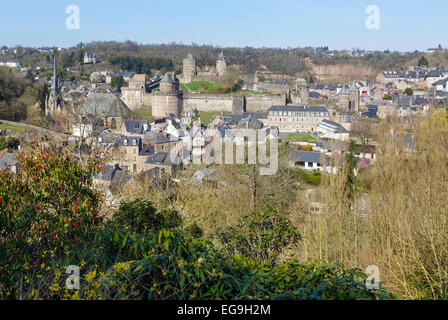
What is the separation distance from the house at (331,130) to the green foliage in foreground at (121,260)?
2555 centimetres

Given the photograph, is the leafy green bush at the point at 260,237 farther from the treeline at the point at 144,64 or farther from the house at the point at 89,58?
the house at the point at 89,58

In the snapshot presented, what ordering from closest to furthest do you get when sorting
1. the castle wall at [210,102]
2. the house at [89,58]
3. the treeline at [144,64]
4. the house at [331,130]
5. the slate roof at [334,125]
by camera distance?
the house at [331,130], the slate roof at [334,125], the castle wall at [210,102], the treeline at [144,64], the house at [89,58]

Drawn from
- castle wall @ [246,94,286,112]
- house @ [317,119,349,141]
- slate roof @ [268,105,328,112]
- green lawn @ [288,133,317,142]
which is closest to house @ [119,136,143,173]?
green lawn @ [288,133,317,142]

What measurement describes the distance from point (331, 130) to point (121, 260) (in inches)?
1133

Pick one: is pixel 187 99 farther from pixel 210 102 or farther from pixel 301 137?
pixel 301 137

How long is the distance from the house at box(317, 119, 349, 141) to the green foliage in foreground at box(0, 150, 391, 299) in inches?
1006

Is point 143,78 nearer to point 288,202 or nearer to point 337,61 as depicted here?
point 288,202

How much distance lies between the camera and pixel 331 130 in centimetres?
3062

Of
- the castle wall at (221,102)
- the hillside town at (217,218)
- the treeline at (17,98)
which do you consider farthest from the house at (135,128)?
the castle wall at (221,102)

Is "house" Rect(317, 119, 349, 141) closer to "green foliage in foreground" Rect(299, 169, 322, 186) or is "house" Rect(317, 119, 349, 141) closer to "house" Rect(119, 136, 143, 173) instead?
"green foliage in foreground" Rect(299, 169, 322, 186)

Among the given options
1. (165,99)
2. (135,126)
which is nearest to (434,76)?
(165,99)

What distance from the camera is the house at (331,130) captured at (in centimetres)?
2906

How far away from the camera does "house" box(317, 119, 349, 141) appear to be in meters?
29.1

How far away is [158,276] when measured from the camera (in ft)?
9.92
